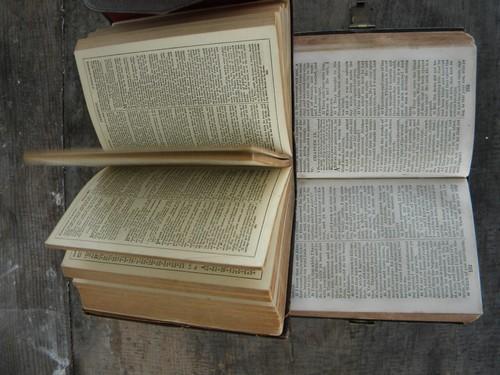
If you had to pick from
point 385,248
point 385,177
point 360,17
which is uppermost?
point 360,17

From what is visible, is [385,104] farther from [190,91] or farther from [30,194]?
[30,194]

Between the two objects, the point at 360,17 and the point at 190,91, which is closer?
the point at 190,91

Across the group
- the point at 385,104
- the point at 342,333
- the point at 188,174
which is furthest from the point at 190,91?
the point at 342,333

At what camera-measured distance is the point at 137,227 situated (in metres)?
0.54

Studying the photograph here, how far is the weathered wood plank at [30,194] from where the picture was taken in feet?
2.97

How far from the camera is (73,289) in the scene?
93cm

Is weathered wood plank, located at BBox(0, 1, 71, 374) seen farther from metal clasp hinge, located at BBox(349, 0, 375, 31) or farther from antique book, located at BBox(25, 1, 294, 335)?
metal clasp hinge, located at BBox(349, 0, 375, 31)

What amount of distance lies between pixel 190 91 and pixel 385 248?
41 centimetres

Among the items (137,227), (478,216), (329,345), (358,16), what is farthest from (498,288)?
(137,227)

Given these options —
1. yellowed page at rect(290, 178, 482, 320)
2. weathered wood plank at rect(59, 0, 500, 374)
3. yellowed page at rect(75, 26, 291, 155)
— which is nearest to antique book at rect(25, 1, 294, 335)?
yellowed page at rect(75, 26, 291, 155)

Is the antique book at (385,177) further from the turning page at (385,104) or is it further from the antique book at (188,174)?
the antique book at (188,174)

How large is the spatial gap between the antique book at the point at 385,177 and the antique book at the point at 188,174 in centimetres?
13

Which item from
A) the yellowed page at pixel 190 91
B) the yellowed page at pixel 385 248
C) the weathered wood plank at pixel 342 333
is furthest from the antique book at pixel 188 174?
the weathered wood plank at pixel 342 333

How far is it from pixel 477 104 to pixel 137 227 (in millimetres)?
640
